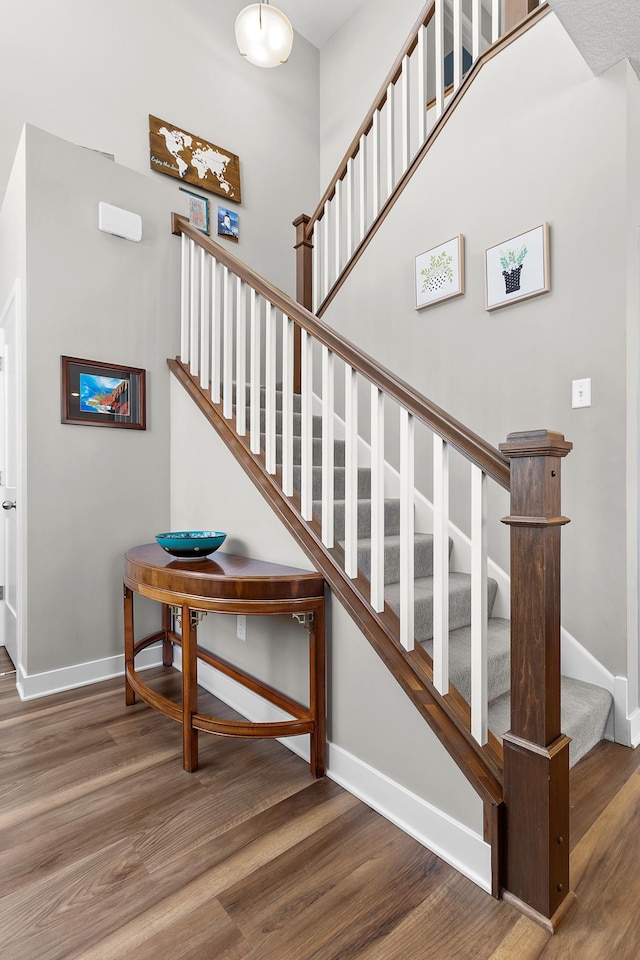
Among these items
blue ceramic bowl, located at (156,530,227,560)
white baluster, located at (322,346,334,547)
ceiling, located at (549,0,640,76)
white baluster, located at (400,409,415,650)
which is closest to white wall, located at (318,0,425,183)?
ceiling, located at (549,0,640,76)

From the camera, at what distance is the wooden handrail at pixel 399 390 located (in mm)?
1254

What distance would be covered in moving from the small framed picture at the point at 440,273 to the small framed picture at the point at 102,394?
1.58 meters

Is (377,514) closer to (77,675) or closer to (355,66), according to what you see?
(77,675)

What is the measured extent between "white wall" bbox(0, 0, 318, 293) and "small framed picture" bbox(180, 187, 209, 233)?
0.13 m

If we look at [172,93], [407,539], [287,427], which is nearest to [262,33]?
[172,93]

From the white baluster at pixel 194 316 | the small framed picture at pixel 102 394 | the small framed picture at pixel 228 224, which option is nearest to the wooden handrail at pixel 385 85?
the small framed picture at pixel 228 224

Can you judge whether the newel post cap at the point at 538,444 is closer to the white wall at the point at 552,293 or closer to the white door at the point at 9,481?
the white wall at the point at 552,293

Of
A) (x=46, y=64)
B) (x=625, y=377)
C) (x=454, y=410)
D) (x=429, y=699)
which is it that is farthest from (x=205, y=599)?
(x=46, y=64)

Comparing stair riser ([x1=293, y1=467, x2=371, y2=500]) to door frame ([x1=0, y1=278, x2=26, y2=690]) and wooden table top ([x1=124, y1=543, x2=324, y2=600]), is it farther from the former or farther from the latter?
door frame ([x1=0, y1=278, x2=26, y2=690])

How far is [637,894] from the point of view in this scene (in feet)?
4.01

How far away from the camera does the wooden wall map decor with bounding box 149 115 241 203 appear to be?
3.72 m

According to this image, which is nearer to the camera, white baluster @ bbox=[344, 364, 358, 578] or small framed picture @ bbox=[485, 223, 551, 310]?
white baluster @ bbox=[344, 364, 358, 578]

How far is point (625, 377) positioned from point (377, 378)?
41.1 inches

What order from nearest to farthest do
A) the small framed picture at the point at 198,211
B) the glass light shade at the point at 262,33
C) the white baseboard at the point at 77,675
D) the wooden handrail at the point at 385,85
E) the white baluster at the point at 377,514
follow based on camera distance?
the white baluster at the point at 377,514, the white baseboard at the point at 77,675, the wooden handrail at the point at 385,85, the glass light shade at the point at 262,33, the small framed picture at the point at 198,211
